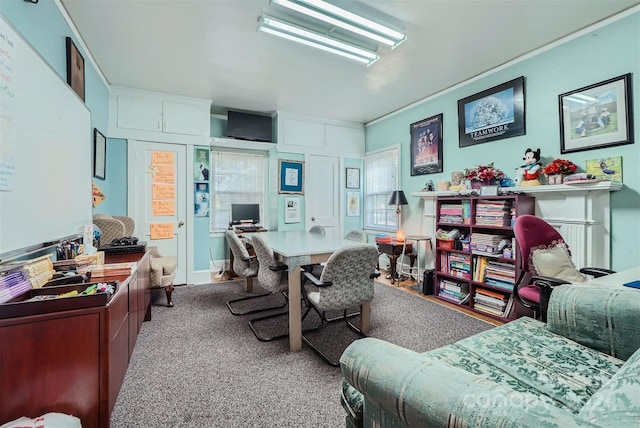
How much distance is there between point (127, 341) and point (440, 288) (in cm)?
335

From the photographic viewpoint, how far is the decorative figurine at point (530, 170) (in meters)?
2.79

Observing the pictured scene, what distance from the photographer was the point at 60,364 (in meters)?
1.14

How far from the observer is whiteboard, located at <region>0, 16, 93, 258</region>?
126 cm

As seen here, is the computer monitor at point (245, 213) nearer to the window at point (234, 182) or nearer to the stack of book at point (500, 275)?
the window at point (234, 182)

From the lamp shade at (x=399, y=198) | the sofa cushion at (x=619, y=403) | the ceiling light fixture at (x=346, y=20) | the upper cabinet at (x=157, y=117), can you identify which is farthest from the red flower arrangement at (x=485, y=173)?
the upper cabinet at (x=157, y=117)

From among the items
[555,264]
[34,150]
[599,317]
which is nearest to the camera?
[599,317]

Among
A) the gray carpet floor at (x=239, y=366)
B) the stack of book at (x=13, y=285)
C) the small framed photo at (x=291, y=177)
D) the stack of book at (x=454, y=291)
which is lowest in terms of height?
the gray carpet floor at (x=239, y=366)

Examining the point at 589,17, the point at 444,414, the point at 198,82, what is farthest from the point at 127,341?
the point at 589,17

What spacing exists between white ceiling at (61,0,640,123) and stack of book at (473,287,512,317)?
8.51 feet

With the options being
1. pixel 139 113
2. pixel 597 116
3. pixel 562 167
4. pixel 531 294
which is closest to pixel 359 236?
pixel 531 294

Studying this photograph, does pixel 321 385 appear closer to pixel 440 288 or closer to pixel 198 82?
pixel 440 288

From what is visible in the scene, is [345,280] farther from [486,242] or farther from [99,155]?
[99,155]

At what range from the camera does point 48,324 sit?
1.12 m

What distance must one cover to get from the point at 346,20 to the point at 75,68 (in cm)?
242
